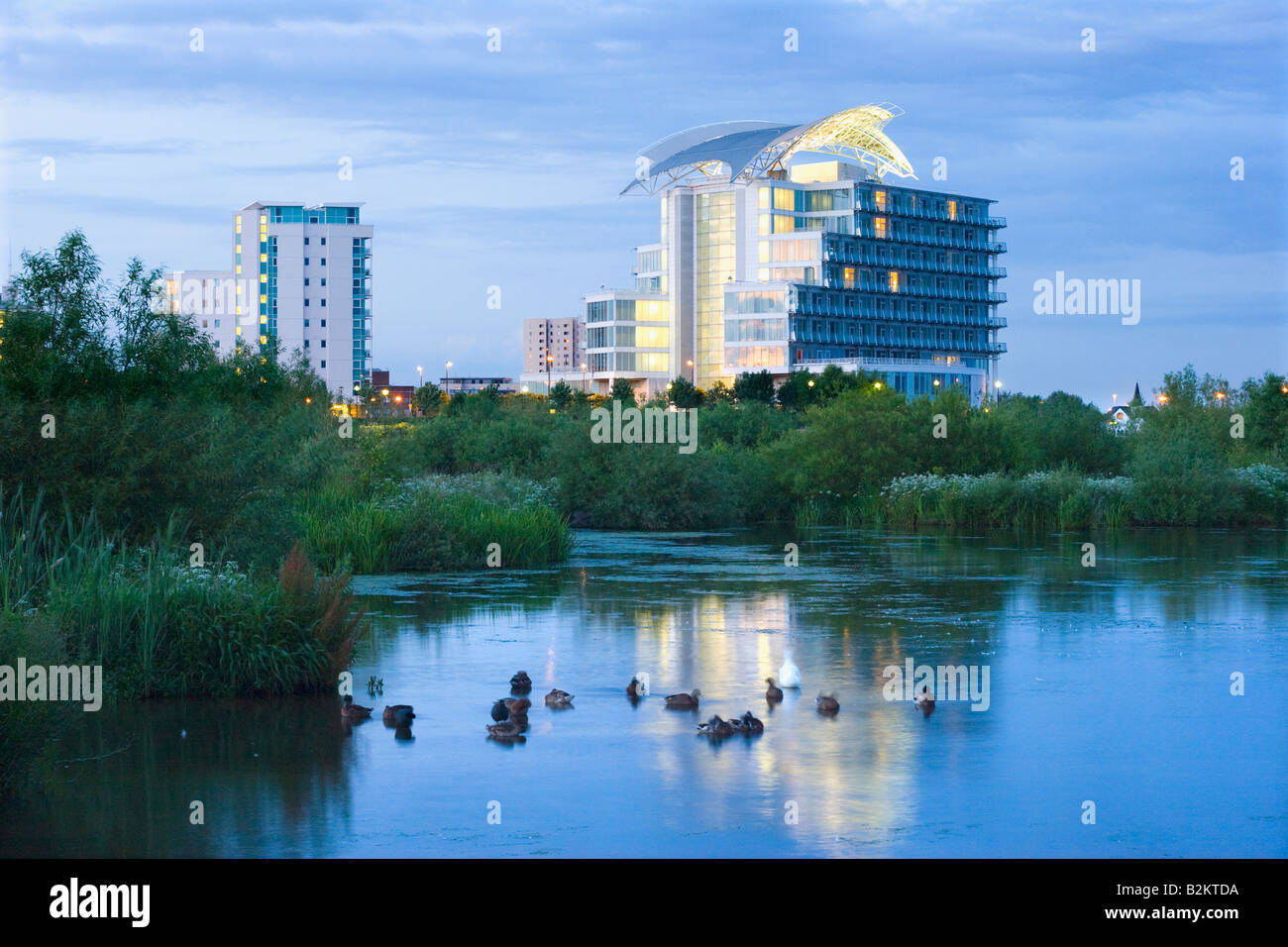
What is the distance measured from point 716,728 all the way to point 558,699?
6.46 ft

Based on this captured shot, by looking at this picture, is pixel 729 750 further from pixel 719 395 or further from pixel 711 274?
pixel 711 274

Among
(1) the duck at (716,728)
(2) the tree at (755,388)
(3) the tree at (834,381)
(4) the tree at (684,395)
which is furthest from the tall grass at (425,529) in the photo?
(2) the tree at (755,388)

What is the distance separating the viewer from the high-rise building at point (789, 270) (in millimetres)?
121062

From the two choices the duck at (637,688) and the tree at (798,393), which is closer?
the duck at (637,688)

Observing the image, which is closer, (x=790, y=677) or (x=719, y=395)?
(x=790, y=677)

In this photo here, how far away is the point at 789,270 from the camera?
12369 centimetres

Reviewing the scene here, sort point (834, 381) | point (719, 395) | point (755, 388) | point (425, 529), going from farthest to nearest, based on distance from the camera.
→ point (755, 388) < point (719, 395) < point (834, 381) < point (425, 529)

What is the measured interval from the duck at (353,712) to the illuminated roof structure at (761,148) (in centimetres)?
10892

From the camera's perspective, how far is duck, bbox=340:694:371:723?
12789mm

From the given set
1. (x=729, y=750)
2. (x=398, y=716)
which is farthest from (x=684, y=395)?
(x=729, y=750)

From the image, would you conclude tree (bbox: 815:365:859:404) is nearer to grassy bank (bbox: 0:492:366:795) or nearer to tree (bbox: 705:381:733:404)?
tree (bbox: 705:381:733:404)

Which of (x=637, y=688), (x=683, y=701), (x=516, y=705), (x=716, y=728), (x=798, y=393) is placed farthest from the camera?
(x=798, y=393)

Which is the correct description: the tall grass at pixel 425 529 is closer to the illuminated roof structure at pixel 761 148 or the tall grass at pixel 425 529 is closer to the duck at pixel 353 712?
the duck at pixel 353 712
